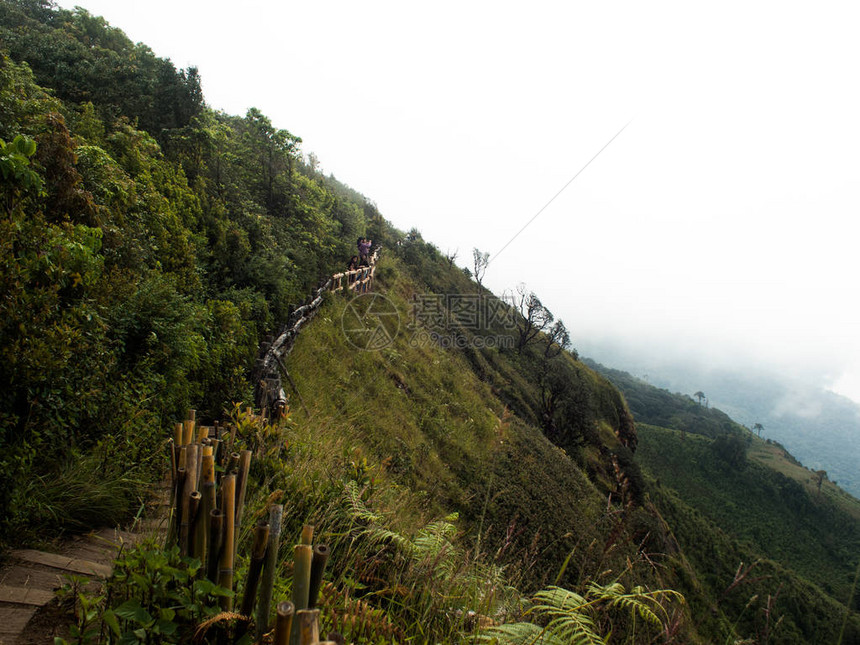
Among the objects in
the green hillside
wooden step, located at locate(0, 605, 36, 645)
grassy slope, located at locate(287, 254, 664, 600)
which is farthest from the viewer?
grassy slope, located at locate(287, 254, 664, 600)

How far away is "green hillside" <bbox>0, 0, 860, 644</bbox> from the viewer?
9.48ft

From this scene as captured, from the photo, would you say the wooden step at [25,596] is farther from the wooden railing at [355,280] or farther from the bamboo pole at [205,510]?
the wooden railing at [355,280]

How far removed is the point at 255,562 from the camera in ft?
5.84

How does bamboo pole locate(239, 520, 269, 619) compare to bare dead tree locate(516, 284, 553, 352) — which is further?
bare dead tree locate(516, 284, 553, 352)

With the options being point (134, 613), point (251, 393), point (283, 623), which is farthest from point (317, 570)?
point (251, 393)

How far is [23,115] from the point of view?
5.42m

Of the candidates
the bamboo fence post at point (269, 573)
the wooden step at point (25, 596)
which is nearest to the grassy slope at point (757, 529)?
the bamboo fence post at point (269, 573)

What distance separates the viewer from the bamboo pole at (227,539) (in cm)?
192

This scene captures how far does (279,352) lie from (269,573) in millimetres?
7416

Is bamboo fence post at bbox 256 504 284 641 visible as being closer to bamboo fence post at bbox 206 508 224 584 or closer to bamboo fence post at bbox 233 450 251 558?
bamboo fence post at bbox 206 508 224 584

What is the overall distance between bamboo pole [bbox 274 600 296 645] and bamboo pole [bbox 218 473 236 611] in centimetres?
69

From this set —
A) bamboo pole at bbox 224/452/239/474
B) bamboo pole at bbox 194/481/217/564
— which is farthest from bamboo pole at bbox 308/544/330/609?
bamboo pole at bbox 224/452/239/474

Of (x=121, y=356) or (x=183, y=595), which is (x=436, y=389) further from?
(x=183, y=595)

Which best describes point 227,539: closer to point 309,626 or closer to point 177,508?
point 177,508
